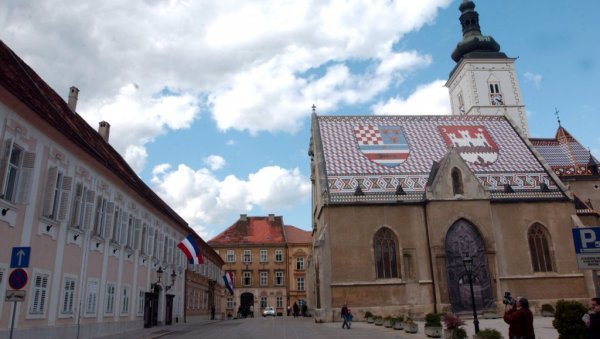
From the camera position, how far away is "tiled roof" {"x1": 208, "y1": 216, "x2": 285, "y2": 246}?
74188mm

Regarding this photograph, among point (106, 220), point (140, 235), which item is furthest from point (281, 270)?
point (106, 220)

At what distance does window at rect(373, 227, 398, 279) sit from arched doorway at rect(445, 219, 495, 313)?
3784mm

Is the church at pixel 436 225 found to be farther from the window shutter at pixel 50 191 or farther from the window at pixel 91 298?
the window shutter at pixel 50 191

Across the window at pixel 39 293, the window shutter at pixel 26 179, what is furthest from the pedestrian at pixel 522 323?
the window at pixel 39 293

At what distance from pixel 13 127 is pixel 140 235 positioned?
12998mm

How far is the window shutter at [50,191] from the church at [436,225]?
66.9ft

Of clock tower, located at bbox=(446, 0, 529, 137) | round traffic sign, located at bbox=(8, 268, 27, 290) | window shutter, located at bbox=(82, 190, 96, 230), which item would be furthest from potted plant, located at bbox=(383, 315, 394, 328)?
clock tower, located at bbox=(446, 0, 529, 137)

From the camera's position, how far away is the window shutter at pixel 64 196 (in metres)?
17.3

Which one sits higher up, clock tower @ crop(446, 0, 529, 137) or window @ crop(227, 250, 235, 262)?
clock tower @ crop(446, 0, 529, 137)

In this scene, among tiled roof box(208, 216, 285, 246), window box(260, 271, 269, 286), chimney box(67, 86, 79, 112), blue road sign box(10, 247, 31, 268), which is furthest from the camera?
tiled roof box(208, 216, 285, 246)

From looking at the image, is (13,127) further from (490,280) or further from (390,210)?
(490,280)

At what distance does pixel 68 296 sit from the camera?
1809cm

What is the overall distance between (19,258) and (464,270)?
29208mm

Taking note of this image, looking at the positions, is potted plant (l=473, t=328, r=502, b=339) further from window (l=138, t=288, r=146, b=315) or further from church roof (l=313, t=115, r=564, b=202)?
church roof (l=313, t=115, r=564, b=202)
